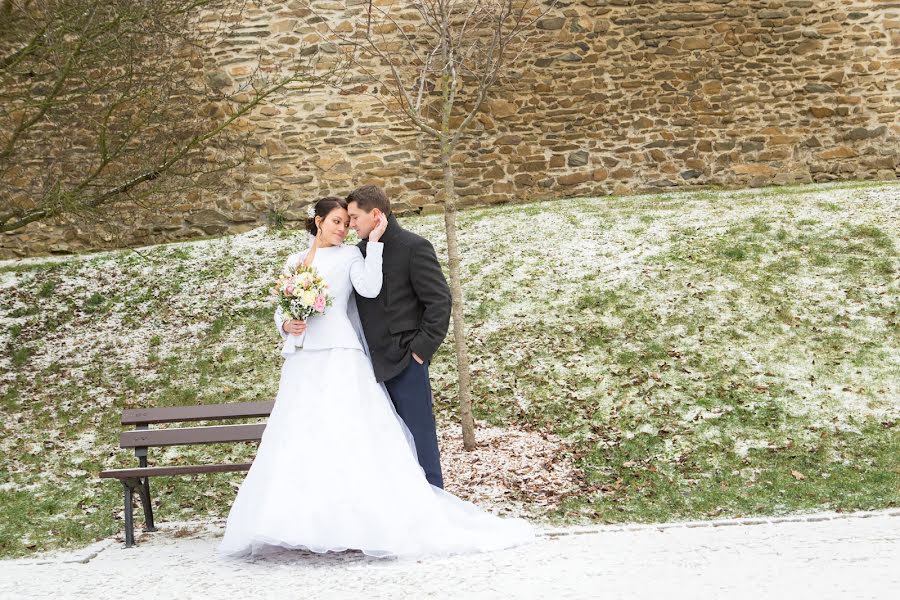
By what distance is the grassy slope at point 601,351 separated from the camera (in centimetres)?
701

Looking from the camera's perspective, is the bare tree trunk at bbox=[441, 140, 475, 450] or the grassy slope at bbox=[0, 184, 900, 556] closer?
the grassy slope at bbox=[0, 184, 900, 556]

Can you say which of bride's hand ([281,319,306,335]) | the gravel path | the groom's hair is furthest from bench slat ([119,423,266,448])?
the groom's hair

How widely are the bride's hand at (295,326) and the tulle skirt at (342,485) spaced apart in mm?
122

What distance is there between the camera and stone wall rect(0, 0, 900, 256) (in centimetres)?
1351

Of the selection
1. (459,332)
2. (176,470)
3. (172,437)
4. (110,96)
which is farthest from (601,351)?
(110,96)

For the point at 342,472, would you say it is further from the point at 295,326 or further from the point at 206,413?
the point at 206,413

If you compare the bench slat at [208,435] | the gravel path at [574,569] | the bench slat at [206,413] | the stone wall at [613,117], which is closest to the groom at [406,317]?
the gravel path at [574,569]

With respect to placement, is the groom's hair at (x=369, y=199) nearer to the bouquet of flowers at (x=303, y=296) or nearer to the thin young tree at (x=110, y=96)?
the bouquet of flowers at (x=303, y=296)

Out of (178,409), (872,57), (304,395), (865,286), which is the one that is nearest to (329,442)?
(304,395)

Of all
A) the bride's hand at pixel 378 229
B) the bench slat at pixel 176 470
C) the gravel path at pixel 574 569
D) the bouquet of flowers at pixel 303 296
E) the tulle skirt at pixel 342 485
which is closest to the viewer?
the gravel path at pixel 574 569

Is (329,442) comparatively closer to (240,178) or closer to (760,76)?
(240,178)

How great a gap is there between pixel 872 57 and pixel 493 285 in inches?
306

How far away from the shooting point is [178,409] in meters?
6.54

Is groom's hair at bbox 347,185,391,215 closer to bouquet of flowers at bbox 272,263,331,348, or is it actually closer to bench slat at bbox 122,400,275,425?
bouquet of flowers at bbox 272,263,331,348
